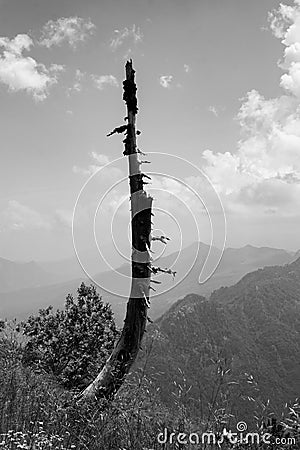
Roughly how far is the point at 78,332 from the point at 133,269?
12364 mm

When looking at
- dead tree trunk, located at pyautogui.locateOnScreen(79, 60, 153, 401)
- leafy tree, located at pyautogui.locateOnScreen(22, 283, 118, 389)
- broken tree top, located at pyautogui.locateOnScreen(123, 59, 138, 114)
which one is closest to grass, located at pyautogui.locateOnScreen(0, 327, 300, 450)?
dead tree trunk, located at pyautogui.locateOnScreen(79, 60, 153, 401)

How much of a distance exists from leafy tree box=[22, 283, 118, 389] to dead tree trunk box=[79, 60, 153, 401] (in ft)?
32.4

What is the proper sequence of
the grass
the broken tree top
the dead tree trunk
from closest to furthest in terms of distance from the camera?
the grass → the dead tree trunk → the broken tree top

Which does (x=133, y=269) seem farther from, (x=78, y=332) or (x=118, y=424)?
(x=78, y=332)

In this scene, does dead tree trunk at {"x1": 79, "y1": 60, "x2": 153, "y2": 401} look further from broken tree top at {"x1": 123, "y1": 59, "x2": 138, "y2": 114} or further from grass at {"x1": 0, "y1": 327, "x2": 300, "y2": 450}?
grass at {"x1": 0, "y1": 327, "x2": 300, "y2": 450}

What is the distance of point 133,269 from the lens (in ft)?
39.3

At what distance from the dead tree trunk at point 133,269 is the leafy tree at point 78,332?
9.89 meters

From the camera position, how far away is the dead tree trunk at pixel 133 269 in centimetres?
1112

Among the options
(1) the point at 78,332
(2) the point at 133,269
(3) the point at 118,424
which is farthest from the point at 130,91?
(1) the point at 78,332

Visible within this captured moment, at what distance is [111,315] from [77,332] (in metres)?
2.41

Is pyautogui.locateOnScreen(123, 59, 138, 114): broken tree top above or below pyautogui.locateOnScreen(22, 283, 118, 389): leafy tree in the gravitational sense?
above

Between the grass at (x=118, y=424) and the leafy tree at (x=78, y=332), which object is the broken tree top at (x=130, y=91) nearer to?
the grass at (x=118, y=424)

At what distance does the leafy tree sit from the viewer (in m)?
21.3

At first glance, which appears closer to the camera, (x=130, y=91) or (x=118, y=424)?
(x=118, y=424)
